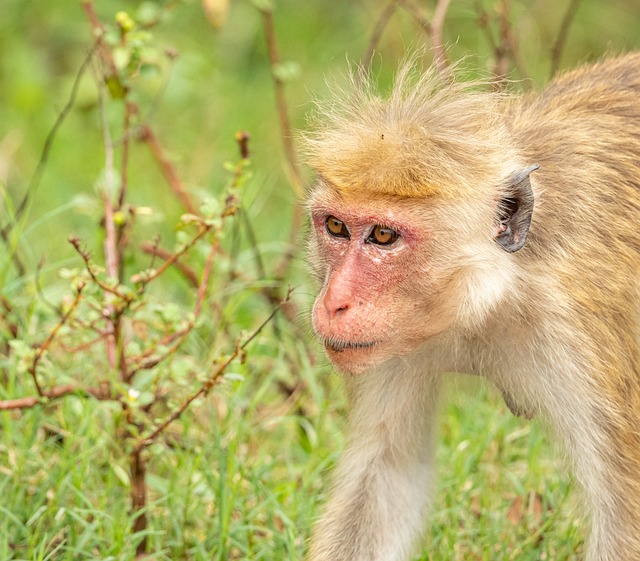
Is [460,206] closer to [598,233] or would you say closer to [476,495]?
[598,233]

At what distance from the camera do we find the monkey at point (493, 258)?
12.7 ft

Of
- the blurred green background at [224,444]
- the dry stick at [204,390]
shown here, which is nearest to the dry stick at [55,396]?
the blurred green background at [224,444]

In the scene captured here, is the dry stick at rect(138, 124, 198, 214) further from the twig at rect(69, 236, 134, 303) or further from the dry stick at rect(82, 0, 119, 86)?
the twig at rect(69, 236, 134, 303)

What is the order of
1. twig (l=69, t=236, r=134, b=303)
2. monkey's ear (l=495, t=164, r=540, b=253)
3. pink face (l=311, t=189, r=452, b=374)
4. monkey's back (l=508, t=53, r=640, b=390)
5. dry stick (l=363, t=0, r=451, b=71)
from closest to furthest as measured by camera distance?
pink face (l=311, t=189, r=452, b=374), monkey's ear (l=495, t=164, r=540, b=253), monkey's back (l=508, t=53, r=640, b=390), twig (l=69, t=236, r=134, b=303), dry stick (l=363, t=0, r=451, b=71)

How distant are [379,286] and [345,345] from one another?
0.22m

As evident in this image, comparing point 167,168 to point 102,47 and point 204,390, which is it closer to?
point 102,47

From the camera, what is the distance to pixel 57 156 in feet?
30.1

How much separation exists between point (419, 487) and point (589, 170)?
138cm

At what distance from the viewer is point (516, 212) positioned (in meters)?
3.95

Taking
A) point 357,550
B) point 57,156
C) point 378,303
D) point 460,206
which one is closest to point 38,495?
point 357,550

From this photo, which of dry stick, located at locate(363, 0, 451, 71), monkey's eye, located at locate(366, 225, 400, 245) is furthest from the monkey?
dry stick, located at locate(363, 0, 451, 71)

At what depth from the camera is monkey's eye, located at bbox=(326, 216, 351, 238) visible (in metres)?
3.97

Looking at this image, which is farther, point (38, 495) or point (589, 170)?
point (38, 495)

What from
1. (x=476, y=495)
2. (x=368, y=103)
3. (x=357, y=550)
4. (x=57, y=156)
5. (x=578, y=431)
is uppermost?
(x=368, y=103)
